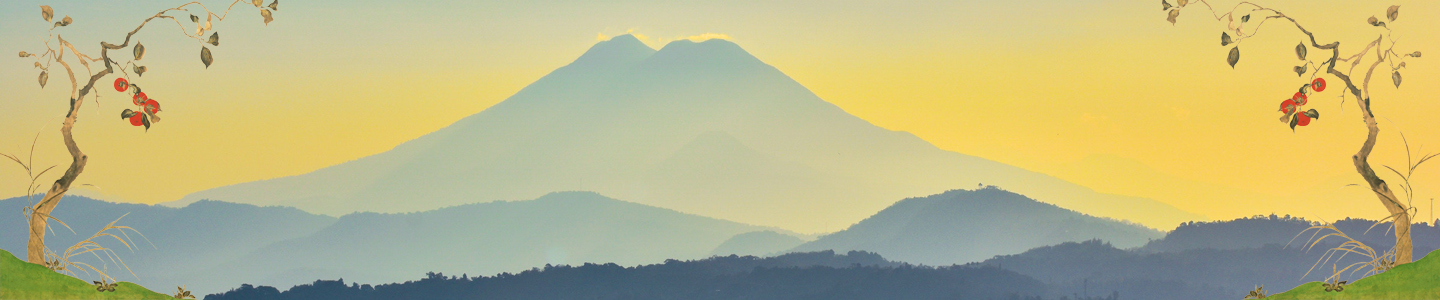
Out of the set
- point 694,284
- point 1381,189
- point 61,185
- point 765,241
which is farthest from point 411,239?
point 1381,189

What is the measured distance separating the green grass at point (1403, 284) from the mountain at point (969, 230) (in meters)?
7.28

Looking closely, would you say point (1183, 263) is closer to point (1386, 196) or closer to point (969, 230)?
point (969, 230)

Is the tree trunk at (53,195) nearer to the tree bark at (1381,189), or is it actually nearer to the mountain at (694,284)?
the mountain at (694,284)

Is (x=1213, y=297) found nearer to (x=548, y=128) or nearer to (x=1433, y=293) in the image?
(x=1433, y=293)

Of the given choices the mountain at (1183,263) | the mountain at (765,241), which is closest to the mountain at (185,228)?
the mountain at (765,241)

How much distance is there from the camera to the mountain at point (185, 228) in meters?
10.2

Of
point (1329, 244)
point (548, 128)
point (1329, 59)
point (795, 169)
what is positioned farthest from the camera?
point (548, 128)

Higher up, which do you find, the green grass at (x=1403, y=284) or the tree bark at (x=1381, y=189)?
the tree bark at (x=1381, y=189)

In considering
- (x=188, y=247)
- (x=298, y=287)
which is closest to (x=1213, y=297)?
(x=298, y=287)

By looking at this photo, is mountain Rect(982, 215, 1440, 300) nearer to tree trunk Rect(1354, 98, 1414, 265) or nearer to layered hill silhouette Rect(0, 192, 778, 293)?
layered hill silhouette Rect(0, 192, 778, 293)

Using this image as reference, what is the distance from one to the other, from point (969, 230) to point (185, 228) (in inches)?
653

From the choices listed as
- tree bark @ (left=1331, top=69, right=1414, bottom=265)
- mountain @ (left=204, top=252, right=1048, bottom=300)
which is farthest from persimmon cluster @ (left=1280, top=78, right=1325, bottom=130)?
mountain @ (left=204, top=252, right=1048, bottom=300)

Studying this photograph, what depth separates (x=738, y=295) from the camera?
13578 mm

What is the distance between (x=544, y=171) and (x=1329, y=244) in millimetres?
13319
